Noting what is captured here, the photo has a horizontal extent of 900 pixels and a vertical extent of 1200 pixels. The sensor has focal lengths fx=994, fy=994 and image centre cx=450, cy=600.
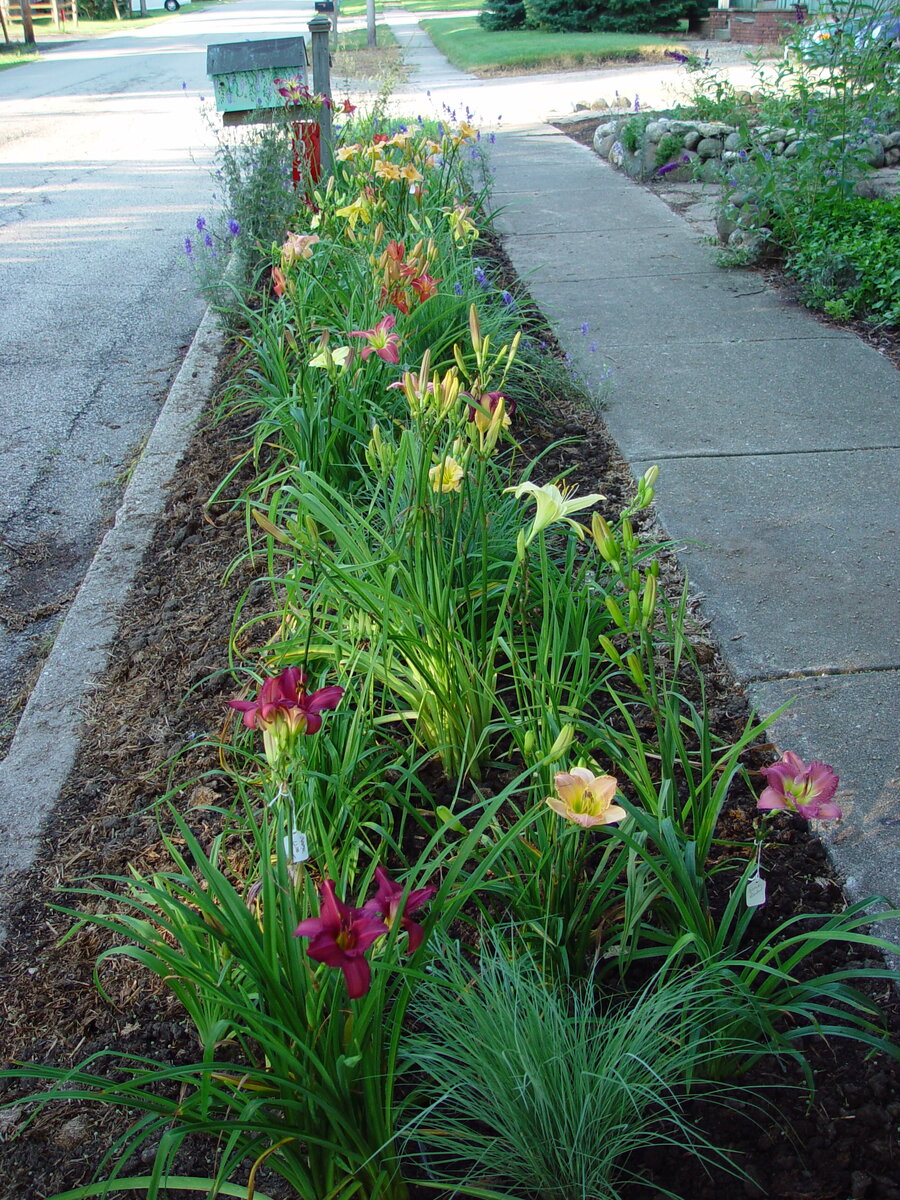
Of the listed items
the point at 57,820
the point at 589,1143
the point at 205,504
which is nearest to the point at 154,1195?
the point at 589,1143

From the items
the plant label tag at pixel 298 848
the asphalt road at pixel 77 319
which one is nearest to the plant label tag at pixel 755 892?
the plant label tag at pixel 298 848

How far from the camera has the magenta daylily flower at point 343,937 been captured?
1160mm

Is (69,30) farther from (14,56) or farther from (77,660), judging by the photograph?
(77,660)

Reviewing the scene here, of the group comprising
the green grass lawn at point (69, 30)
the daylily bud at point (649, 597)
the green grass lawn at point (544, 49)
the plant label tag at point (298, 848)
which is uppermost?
the daylily bud at point (649, 597)

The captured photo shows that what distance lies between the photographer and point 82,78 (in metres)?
18.5

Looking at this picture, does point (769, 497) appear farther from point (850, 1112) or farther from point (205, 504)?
point (850, 1112)

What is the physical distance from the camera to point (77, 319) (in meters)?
5.98

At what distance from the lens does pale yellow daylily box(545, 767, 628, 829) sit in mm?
1377

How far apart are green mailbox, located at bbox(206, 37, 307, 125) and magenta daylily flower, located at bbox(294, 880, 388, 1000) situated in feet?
18.3

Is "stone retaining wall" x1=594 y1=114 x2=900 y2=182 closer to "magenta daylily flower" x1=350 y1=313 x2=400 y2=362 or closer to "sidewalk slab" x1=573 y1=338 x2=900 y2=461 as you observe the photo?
"sidewalk slab" x1=573 y1=338 x2=900 y2=461

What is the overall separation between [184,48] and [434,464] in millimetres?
27709

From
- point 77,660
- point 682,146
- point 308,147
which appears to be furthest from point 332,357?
point 682,146

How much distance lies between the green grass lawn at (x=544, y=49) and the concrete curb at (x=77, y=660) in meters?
14.1

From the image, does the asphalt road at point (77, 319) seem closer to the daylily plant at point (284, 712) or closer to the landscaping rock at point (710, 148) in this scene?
the daylily plant at point (284, 712)
